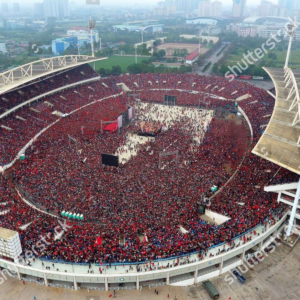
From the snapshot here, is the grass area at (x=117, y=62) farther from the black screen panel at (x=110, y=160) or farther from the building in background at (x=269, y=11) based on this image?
the building in background at (x=269, y=11)

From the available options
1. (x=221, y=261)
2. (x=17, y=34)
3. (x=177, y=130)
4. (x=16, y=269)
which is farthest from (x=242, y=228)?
(x=17, y=34)

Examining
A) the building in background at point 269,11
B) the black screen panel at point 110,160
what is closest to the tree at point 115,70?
the black screen panel at point 110,160

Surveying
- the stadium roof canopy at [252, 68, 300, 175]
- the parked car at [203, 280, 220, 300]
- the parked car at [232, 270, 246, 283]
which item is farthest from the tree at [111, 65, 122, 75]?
the parked car at [203, 280, 220, 300]

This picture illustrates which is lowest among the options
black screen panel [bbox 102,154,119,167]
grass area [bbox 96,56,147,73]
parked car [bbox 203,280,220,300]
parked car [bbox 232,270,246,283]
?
grass area [bbox 96,56,147,73]

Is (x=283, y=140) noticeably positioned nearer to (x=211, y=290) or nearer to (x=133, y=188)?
(x=211, y=290)

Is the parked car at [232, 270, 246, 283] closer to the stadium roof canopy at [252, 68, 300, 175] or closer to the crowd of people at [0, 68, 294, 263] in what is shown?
the crowd of people at [0, 68, 294, 263]

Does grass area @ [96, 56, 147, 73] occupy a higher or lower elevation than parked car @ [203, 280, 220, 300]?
lower

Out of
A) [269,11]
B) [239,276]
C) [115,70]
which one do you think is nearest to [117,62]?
[115,70]
